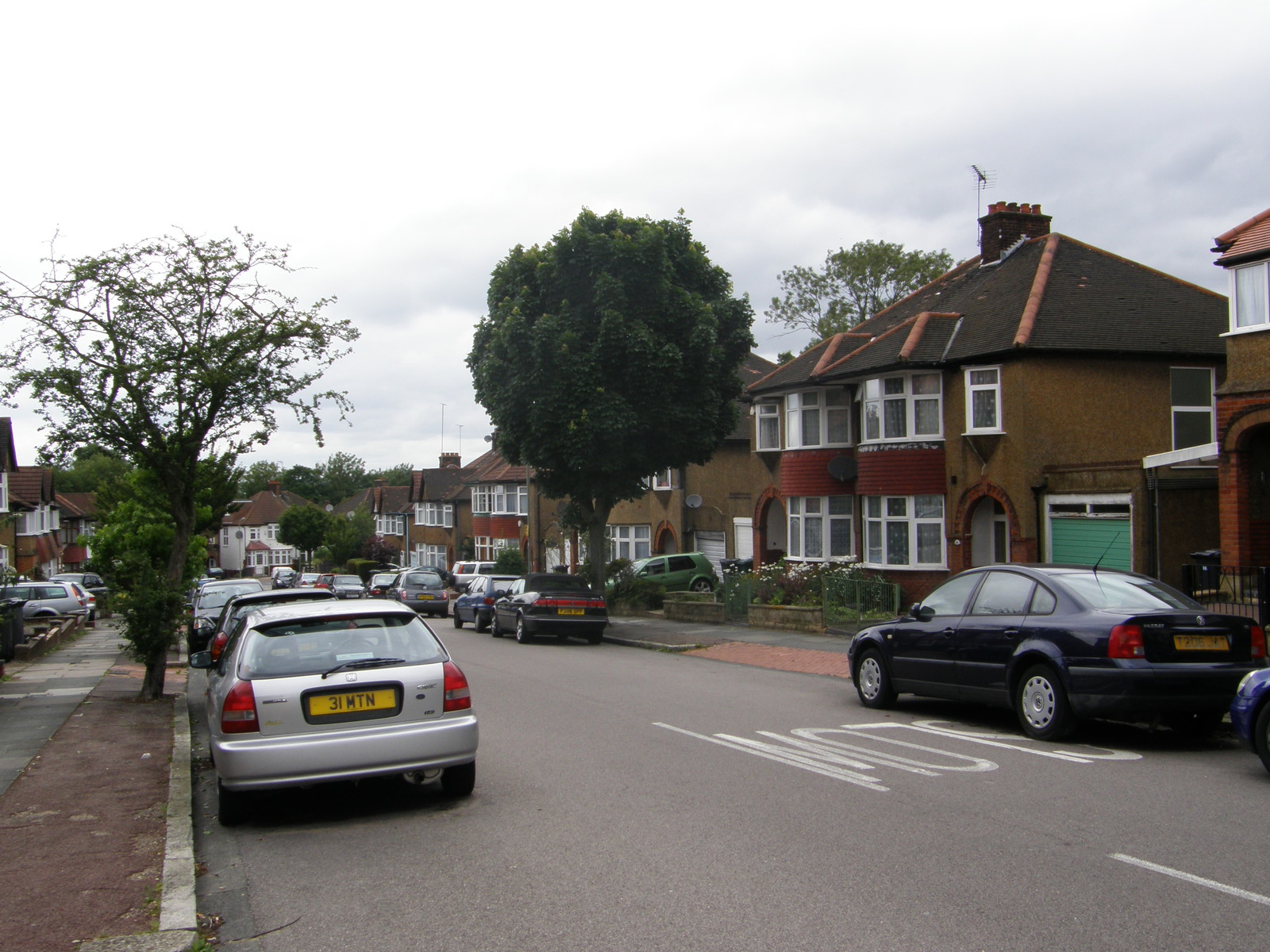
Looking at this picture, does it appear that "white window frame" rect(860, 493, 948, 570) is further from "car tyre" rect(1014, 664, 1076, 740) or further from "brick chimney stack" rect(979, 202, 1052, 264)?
"car tyre" rect(1014, 664, 1076, 740)

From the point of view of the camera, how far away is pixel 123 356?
13.0 metres

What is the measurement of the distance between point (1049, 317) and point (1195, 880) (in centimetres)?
1973

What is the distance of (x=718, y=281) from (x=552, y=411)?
5712mm

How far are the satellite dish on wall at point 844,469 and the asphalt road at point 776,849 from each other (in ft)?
55.6

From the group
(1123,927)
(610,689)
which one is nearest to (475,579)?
(610,689)

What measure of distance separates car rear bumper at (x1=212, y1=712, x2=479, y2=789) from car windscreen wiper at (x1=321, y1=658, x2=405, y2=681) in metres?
0.42

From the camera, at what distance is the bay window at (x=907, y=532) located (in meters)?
24.6

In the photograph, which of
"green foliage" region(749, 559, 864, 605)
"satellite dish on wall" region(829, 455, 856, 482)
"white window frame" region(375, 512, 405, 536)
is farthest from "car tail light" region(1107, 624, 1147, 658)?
"white window frame" region(375, 512, 405, 536)

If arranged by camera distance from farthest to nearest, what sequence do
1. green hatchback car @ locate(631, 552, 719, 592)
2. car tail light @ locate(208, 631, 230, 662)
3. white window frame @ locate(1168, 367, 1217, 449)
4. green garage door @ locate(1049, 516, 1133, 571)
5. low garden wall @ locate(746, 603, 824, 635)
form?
green hatchback car @ locate(631, 552, 719, 592) → white window frame @ locate(1168, 367, 1217, 449) → low garden wall @ locate(746, 603, 824, 635) → green garage door @ locate(1049, 516, 1133, 571) → car tail light @ locate(208, 631, 230, 662)

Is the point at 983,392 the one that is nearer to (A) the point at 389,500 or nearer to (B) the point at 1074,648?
(B) the point at 1074,648

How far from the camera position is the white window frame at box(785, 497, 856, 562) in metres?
27.8

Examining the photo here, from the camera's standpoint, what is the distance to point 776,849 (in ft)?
20.2

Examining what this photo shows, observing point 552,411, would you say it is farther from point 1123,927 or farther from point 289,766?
point 1123,927

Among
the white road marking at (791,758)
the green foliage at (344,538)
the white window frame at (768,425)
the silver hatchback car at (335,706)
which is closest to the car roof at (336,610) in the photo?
the silver hatchback car at (335,706)
